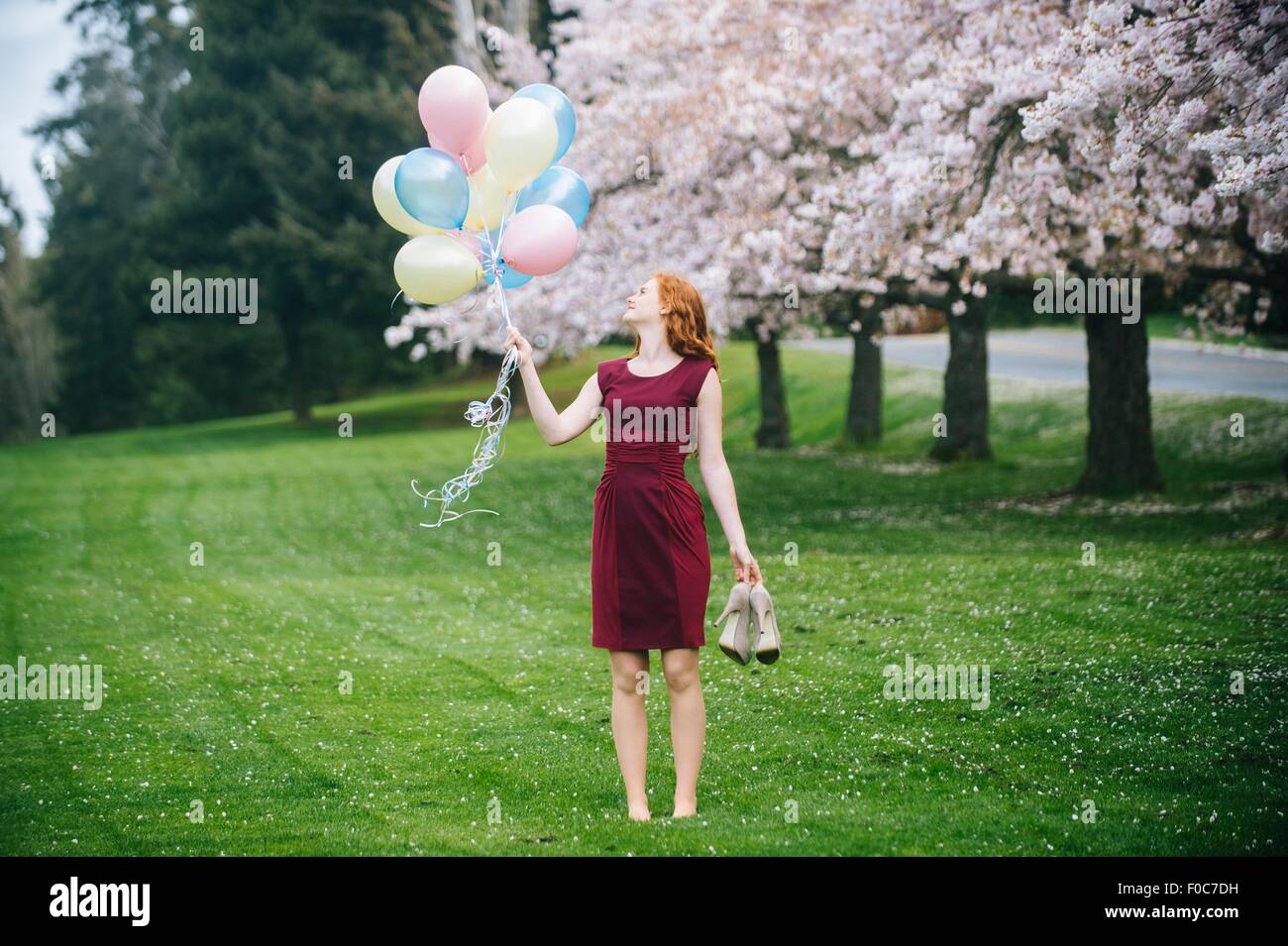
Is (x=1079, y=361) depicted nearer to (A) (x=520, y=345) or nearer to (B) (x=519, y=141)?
(B) (x=519, y=141)

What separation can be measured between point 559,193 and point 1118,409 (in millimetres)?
14470

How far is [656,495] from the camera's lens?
255 inches

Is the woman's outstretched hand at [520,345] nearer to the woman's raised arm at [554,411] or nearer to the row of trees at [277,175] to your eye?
the woman's raised arm at [554,411]

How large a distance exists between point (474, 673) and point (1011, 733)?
4.68m

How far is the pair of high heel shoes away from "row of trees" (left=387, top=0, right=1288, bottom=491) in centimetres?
444

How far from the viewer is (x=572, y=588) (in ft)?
48.6

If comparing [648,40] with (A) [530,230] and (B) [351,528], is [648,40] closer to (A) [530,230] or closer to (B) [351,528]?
(B) [351,528]

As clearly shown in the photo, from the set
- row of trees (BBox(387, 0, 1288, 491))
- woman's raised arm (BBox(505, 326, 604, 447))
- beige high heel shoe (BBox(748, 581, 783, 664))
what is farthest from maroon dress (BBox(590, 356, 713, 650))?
row of trees (BBox(387, 0, 1288, 491))

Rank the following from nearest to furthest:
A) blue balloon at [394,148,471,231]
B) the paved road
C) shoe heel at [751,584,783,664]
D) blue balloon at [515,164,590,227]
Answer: shoe heel at [751,584,783,664] → blue balloon at [394,148,471,231] → blue balloon at [515,164,590,227] → the paved road

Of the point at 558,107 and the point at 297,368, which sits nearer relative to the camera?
the point at 558,107

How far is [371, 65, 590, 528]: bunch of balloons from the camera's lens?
729 cm

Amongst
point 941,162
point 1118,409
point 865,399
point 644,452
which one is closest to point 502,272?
point 644,452

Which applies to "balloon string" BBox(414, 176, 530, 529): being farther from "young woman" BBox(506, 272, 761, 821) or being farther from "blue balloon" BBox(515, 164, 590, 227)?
"young woman" BBox(506, 272, 761, 821)

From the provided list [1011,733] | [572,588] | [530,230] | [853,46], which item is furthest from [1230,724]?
[853,46]
